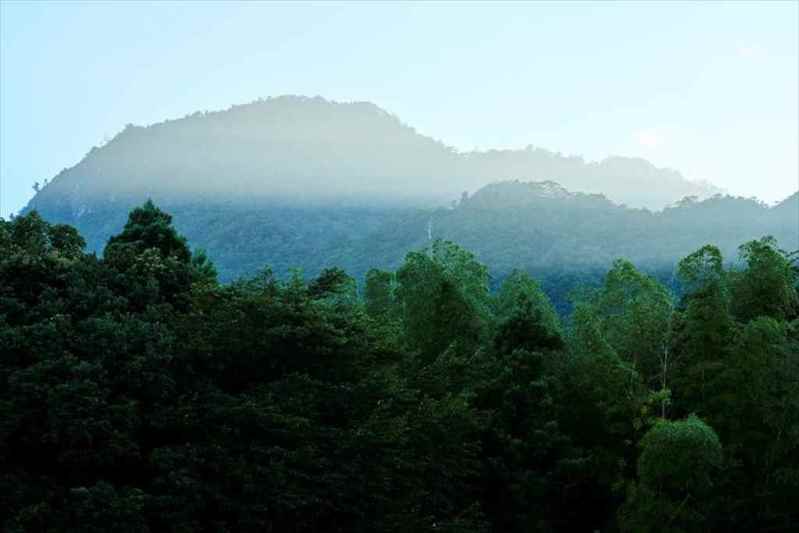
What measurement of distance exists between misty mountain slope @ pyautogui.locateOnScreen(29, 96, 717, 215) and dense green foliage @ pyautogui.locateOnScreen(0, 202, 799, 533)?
203 ft

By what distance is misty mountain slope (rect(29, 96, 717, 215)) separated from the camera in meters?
82.9

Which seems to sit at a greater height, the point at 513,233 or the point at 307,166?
the point at 307,166

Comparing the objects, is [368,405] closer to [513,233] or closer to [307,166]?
[513,233]

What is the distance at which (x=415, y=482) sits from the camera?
1335cm

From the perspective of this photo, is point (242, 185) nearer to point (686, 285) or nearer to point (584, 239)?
point (584, 239)

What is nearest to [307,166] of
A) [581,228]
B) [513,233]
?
[513,233]

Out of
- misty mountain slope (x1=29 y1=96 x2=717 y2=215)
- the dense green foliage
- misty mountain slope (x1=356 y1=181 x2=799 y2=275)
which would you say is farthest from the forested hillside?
the dense green foliage

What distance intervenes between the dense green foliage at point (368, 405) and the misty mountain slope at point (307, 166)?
61725mm

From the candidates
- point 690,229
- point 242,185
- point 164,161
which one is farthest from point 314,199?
point 690,229

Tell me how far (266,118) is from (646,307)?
91683mm

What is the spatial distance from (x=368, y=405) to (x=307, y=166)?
79.8 m

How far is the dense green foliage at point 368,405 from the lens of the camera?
11461 mm

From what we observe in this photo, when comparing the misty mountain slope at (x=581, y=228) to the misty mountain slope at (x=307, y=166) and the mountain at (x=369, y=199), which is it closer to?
the mountain at (x=369, y=199)

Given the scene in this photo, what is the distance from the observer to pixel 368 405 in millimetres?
13438
